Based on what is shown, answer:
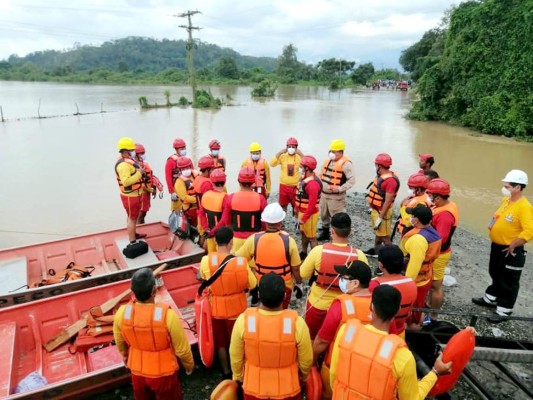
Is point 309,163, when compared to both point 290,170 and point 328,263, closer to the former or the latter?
point 290,170

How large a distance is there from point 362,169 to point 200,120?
13693mm

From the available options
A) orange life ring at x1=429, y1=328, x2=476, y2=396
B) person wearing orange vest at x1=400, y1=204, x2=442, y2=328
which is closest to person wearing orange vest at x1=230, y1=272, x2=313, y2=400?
orange life ring at x1=429, y1=328, x2=476, y2=396

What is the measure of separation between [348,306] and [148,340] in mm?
1292

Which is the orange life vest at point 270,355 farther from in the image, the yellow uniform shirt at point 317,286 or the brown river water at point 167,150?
the brown river water at point 167,150

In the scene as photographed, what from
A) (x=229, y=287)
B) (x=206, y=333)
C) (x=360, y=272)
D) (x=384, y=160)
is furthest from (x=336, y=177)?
(x=360, y=272)

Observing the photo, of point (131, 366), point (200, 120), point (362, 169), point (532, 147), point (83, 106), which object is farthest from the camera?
point (83, 106)

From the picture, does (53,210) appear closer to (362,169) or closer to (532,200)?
(362,169)

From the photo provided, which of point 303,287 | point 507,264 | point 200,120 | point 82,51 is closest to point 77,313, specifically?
point 303,287

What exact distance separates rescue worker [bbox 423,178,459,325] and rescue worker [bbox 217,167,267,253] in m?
1.82

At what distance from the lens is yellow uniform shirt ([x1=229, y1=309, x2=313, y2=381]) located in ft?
7.26

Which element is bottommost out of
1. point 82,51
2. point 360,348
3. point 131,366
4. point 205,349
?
point 205,349

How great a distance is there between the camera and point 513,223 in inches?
162

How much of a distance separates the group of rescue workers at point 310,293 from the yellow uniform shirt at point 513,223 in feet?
0.04

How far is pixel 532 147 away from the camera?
53.2 feet
